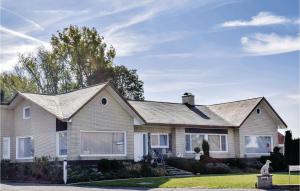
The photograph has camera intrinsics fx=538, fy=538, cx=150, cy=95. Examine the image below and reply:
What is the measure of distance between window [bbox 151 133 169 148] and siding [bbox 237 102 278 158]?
22.0 ft

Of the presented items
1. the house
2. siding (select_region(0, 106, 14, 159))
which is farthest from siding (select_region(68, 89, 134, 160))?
siding (select_region(0, 106, 14, 159))

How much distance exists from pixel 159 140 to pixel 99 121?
20.5 ft

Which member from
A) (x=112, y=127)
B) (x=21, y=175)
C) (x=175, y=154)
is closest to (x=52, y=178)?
(x=21, y=175)

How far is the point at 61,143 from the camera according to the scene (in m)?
34.4

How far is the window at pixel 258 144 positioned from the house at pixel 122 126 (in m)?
0.06

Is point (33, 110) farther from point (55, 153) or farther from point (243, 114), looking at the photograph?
point (243, 114)

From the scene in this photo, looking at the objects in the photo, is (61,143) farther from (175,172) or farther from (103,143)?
(175,172)

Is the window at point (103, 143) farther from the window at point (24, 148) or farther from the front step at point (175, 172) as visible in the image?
the window at point (24, 148)

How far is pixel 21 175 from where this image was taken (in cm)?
3300

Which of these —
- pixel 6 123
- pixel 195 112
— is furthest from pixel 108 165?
pixel 195 112

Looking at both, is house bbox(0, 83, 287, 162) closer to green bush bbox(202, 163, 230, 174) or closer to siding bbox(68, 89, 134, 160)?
siding bbox(68, 89, 134, 160)

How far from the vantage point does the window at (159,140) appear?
38.9 meters

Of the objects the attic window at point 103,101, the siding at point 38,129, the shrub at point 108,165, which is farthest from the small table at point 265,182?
the siding at point 38,129

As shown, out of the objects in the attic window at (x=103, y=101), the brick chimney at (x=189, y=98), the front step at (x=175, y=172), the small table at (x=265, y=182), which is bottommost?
the front step at (x=175, y=172)
